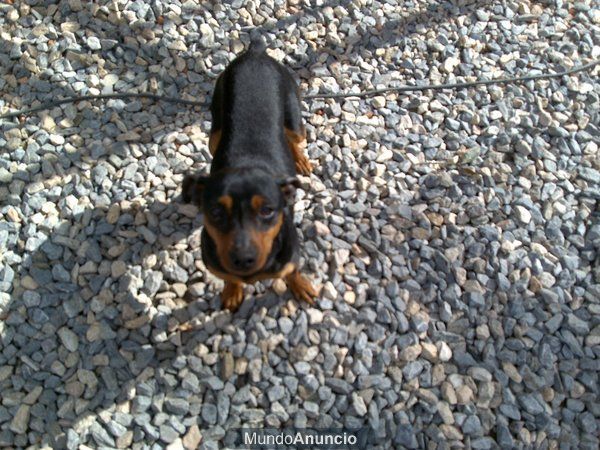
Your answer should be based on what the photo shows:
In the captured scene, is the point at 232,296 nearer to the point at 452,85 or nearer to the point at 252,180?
the point at 252,180

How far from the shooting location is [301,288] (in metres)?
4.04

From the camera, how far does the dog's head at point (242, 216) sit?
3.21m

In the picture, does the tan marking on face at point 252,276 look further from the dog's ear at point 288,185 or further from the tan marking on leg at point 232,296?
the dog's ear at point 288,185

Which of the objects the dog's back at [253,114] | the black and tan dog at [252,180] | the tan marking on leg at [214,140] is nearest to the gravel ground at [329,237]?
the tan marking on leg at [214,140]

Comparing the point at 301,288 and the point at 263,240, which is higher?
the point at 263,240

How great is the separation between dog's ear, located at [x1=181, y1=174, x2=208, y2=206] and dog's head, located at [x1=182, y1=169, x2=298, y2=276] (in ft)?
0.23

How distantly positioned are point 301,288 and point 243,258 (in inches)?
38.2

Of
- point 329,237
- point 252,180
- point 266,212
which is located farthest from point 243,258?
point 329,237

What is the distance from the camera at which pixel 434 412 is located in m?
3.71

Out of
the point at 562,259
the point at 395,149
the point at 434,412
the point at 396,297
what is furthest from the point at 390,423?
the point at 395,149

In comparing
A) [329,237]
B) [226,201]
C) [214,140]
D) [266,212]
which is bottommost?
[329,237]

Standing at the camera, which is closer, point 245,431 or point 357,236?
point 245,431

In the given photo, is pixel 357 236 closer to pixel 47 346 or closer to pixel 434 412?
pixel 434 412

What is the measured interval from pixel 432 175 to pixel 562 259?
123 cm
